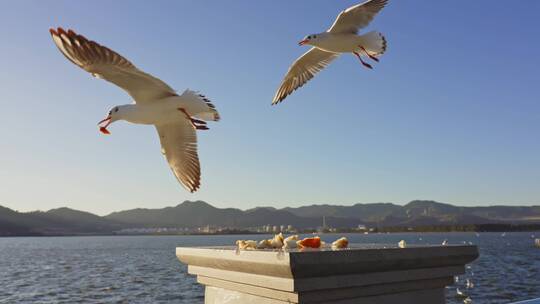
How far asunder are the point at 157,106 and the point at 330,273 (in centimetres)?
193

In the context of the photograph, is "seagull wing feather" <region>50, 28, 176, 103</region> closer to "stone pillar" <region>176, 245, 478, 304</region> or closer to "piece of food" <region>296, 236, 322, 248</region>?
"stone pillar" <region>176, 245, 478, 304</region>

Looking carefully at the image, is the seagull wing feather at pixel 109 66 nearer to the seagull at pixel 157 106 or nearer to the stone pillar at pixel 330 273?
the seagull at pixel 157 106

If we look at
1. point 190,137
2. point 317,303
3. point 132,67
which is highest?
point 132,67

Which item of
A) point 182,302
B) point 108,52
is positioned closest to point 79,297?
point 182,302

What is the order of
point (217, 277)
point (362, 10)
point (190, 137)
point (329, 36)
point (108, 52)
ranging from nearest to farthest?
1. point (108, 52)
2. point (217, 277)
3. point (190, 137)
4. point (329, 36)
5. point (362, 10)

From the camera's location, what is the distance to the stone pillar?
3250 mm

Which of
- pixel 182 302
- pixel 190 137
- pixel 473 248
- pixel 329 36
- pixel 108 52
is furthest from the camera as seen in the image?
pixel 182 302

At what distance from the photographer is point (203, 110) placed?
4.07m

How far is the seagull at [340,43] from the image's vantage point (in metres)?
6.37

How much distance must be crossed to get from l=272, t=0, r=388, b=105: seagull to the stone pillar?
2.67 m

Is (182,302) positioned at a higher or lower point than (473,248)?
lower

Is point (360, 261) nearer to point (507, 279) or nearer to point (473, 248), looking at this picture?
point (473, 248)

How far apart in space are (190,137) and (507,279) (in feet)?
155

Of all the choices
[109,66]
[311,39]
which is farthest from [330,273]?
[311,39]
